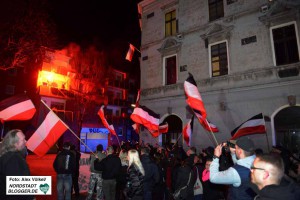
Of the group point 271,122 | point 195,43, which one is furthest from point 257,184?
point 195,43

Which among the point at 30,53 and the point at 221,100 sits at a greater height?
the point at 30,53

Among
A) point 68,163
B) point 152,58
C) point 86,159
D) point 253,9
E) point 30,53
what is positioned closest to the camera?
point 68,163

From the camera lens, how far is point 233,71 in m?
14.2

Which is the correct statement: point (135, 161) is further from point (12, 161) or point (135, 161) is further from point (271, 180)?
point (271, 180)

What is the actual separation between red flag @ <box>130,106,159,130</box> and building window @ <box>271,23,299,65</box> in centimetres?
788

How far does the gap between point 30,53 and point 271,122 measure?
55.0 feet

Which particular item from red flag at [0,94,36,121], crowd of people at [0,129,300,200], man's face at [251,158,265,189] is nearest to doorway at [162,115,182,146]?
crowd of people at [0,129,300,200]

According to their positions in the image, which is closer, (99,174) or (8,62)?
(99,174)

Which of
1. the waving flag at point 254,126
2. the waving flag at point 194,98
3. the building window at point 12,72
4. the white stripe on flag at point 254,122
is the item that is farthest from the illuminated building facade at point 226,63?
the building window at point 12,72

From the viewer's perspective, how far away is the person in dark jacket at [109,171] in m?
6.75

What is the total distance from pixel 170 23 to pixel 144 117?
9.98 metres

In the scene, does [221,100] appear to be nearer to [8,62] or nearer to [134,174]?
[134,174]

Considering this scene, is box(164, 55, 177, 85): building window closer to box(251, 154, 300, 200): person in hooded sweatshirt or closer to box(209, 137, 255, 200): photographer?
box(209, 137, 255, 200): photographer

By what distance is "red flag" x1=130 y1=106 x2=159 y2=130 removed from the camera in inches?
484
